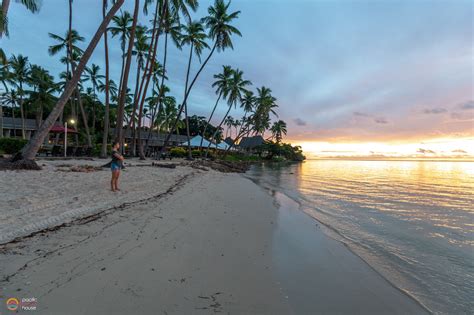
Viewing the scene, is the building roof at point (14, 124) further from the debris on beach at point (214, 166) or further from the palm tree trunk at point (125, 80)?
the palm tree trunk at point (125, 80)

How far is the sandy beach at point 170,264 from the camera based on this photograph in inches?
94.3

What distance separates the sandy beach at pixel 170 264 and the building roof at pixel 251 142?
2730 inches

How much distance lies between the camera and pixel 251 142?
2980 inches

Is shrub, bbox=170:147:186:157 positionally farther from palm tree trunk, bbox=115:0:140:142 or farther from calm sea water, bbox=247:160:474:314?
calm sea water, bbox=247:160:474:314

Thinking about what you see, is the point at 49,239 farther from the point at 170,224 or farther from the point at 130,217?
the point at 170,224

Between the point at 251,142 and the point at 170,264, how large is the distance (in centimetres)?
7301

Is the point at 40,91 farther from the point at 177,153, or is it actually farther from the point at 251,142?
the point at 251,142

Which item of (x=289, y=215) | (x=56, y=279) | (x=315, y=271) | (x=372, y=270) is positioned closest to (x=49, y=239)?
(x=56, y=279)

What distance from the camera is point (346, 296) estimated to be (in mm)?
2906

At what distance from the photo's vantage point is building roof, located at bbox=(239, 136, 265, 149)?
246ft

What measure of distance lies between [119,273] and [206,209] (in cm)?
382

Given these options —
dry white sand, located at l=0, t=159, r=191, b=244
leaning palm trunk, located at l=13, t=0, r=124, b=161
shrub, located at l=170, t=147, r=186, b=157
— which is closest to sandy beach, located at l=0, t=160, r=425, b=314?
dry white sand, located at l=0, t=159, r=191, b=244

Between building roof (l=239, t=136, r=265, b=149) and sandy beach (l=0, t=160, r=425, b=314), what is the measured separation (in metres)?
69.3

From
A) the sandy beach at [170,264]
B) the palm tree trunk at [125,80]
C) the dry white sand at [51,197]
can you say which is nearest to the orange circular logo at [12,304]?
the sandy beach at [170,264]
